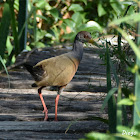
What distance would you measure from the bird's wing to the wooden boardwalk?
196 mm

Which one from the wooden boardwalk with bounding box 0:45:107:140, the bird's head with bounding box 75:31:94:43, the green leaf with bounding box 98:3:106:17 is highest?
the bird's head with bounding box 75:31:94:43

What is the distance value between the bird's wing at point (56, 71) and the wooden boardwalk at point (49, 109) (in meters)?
0.20

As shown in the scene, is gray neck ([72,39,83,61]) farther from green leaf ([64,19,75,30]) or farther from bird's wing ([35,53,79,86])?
green leaf ([64,19,75,30])

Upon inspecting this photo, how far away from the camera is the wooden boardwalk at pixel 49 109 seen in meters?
2.22

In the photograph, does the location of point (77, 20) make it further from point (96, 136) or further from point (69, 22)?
point (96, 136)

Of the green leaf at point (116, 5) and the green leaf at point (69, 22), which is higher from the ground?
the green leaf at point (116, 5)

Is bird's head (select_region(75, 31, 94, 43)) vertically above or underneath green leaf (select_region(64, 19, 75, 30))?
above

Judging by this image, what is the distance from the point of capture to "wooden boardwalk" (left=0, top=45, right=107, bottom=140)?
2223mm

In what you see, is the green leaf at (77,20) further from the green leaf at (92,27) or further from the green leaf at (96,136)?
the green leaf at (96,136)

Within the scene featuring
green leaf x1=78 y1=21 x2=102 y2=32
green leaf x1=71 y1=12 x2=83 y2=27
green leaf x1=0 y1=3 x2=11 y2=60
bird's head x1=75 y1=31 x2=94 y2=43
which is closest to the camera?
bird's head x1=75 y1=31 x2=94 y2=43

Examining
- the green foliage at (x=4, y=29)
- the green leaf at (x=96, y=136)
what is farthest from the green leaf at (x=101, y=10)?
the green leaf at (x=96, y=136)

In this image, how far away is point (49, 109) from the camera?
10.2 feet

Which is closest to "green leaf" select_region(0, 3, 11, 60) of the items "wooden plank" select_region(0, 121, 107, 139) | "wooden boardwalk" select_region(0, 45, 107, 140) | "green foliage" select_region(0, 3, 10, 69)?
"green foliage" select_region(0, 3, 10, 69)

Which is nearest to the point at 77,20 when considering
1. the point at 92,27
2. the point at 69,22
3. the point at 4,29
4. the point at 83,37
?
the point at 69,22
